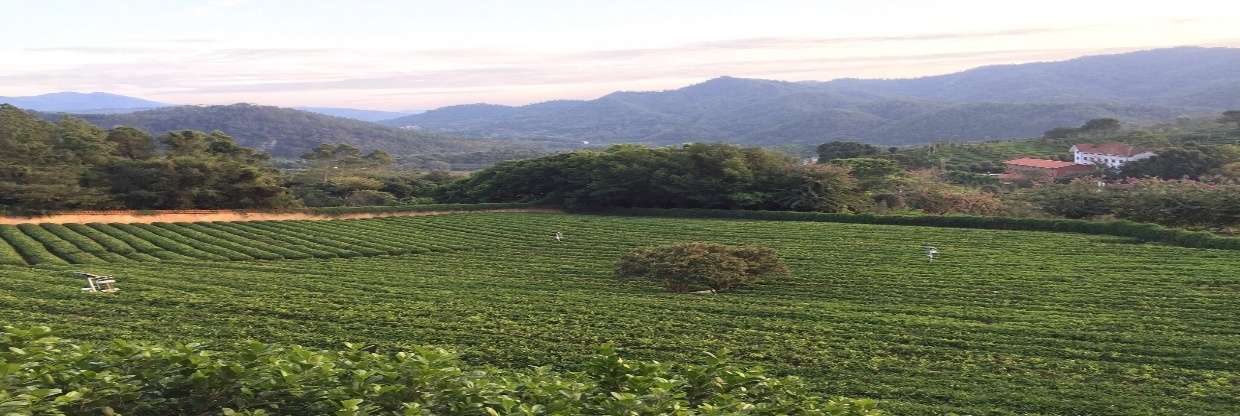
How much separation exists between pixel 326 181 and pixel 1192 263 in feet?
231

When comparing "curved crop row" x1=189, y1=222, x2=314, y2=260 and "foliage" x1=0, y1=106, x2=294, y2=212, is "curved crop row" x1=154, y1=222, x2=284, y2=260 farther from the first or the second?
"foliage" x1=0, y1=106, x2=294, y2=212

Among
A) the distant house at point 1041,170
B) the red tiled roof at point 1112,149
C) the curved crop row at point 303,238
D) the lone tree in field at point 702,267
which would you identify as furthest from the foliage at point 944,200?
the red tiled roof at point 1112,149

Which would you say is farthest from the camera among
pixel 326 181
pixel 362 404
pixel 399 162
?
pixel 399 162

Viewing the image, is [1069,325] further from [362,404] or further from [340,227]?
[340,227]

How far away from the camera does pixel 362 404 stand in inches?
168

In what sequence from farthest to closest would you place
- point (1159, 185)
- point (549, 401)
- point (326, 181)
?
point (326, 181)
point (1159, 185)
point (549, 401)

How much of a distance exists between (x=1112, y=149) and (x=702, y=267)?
3322 inches

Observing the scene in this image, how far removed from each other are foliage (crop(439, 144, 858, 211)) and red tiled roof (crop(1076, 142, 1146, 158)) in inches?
2067

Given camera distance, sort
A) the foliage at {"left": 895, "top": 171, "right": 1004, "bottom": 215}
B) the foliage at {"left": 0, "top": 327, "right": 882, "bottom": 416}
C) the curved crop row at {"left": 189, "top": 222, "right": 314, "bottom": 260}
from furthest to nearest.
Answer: the foliage at {"left": 895, "top": 171, "right": 1004, "bottom": 215}, the curved crop row at {"left": 189, "top": 222, "right": 314, "bottom": 260}, the foliage at {"left": 0, "top": 327, "right": 882, "bottom": 416}

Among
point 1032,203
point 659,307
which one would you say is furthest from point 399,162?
point 659,307

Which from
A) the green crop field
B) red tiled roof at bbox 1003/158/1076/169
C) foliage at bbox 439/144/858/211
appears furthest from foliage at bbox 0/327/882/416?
red tiled roof at bbox 1003/158/1076/169

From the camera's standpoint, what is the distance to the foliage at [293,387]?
421 centimetres

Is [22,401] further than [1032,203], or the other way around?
[1032,203]

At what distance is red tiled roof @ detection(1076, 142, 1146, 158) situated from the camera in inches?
3231
